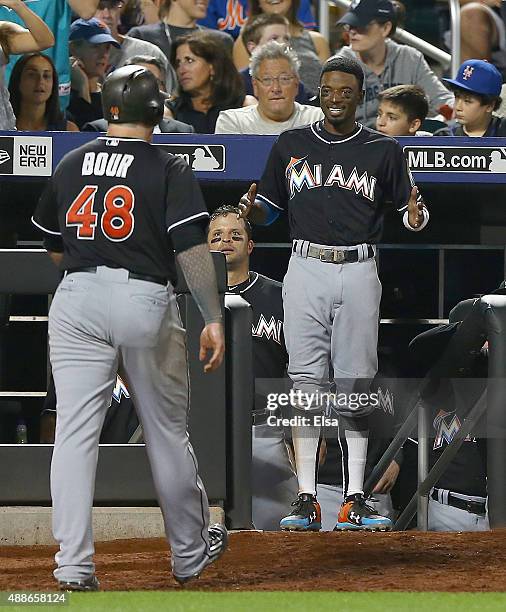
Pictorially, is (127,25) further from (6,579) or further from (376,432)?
(6,579)

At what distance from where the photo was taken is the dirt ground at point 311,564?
15.2 feet

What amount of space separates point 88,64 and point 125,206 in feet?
14.5

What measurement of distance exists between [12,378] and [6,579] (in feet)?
10.6

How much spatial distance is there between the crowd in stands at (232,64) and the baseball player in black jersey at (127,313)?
8.50ft

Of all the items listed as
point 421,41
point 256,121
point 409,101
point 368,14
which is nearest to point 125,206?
point 256,121

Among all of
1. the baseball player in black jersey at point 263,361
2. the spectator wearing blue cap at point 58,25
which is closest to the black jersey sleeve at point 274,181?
the baseball player in black jersey at point 263,361

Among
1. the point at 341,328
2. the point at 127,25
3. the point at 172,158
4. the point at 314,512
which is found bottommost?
the point at 314,512

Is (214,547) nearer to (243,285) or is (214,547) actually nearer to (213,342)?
(213,342)

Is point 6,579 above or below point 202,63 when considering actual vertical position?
below

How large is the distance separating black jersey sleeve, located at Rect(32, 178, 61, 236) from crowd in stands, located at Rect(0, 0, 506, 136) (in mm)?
2653

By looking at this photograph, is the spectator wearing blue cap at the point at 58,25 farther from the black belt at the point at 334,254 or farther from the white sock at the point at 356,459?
the white sock at the point at 356,459

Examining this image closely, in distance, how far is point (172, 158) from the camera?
4535mm

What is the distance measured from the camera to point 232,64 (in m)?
8.25

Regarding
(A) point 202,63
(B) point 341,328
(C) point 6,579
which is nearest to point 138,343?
(C) point 6,579
